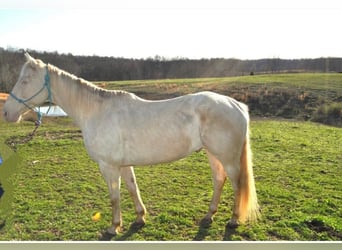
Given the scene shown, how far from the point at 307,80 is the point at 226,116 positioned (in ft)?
6.73

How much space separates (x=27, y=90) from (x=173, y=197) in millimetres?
1544

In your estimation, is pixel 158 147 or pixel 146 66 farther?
pixel 146 66

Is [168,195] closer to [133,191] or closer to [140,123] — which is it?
[133,191]

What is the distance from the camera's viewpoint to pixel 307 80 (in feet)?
12.2

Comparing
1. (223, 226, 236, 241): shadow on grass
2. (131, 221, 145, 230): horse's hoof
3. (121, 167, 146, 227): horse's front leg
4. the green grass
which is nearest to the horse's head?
the green grass

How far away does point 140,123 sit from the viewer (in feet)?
7.23

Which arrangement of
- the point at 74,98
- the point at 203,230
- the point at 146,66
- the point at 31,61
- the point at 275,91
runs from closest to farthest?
the point at 31,61 → the point at 74,98 → the point at 203,230 → the point at 146,66 → the point at 275,91

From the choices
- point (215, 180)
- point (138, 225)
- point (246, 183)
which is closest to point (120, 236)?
point (138, 225)

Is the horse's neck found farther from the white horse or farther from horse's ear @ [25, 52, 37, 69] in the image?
horse's ear @ [25, 52, 37, 69]

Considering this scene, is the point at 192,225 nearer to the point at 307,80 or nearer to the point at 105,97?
the point at 105,97

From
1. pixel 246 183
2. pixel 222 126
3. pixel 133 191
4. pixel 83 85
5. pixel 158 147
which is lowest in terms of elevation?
pixel 133 191

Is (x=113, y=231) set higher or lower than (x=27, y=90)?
lower

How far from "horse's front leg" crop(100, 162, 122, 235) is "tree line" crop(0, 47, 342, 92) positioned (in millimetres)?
951

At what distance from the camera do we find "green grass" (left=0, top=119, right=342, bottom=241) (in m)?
2.37
